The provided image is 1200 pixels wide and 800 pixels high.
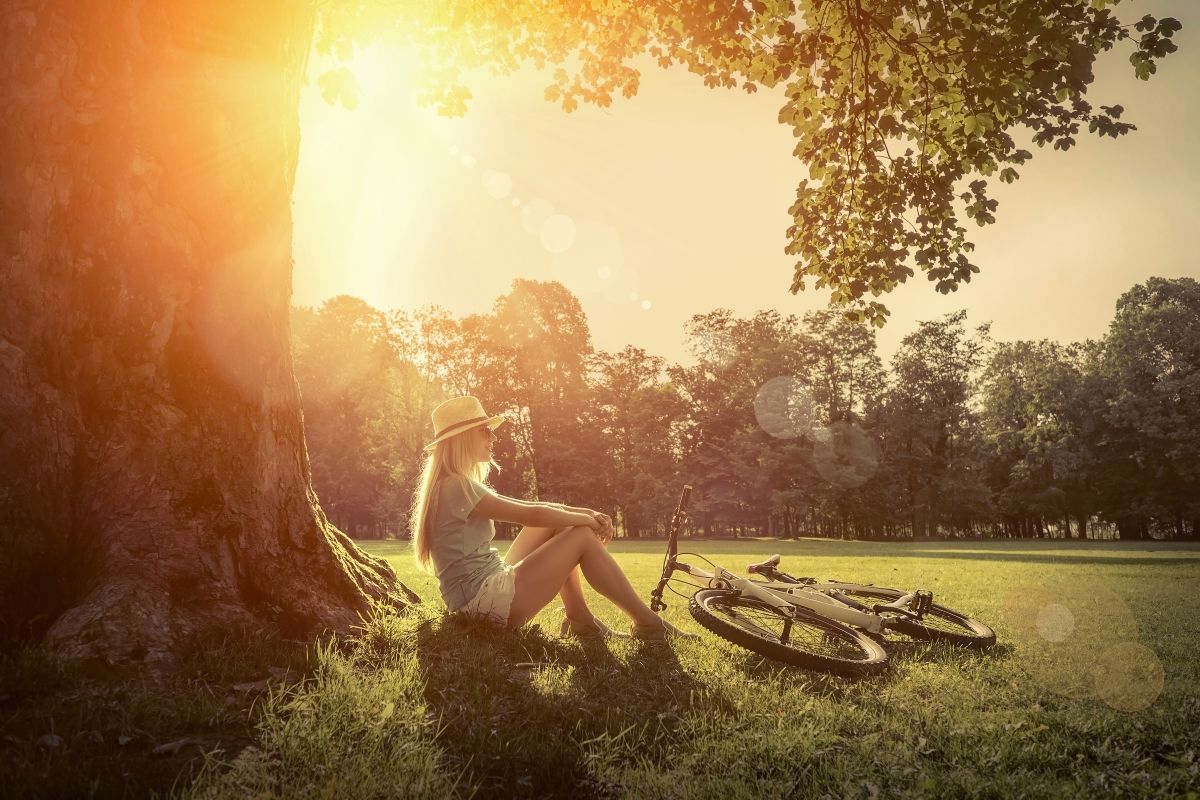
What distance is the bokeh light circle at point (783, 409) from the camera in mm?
54781

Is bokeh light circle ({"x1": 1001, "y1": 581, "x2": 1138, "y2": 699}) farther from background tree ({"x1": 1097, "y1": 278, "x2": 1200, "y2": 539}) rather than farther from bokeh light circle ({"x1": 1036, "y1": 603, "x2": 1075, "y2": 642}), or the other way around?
background tree ({"x1": 1097, "y1": 278, "x2": 1200, "y2": 539})

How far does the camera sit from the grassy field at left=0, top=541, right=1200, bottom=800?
3.18 m

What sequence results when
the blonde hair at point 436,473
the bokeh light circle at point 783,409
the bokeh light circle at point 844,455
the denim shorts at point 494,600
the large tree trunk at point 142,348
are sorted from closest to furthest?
the large tree trunk at point 142,348 → the denim shorts at point 494,600 → the blonde hair at point 436,473 → the bokeh light circle at point 844,455 → the bokeh light circle at point 783,409

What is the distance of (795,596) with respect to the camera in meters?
6.59

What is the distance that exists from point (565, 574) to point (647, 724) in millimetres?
2230

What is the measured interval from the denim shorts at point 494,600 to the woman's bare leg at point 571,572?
59 cm

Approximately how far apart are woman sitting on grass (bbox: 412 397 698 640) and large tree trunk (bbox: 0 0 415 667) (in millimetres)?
848

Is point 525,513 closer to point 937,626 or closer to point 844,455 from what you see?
point 937,626

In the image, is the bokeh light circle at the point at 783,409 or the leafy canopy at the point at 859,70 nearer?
the leafy canopy at the point at 859,70

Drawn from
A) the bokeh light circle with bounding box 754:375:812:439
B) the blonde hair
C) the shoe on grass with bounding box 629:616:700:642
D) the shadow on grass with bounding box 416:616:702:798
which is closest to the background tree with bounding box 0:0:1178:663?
the blonde hair

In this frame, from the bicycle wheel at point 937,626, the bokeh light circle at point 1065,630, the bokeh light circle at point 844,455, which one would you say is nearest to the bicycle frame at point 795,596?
the bicycle wheel at point 937,626

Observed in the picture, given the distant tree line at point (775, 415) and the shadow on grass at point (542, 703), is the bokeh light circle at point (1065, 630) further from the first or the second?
the distant tree line at point (775, 415)

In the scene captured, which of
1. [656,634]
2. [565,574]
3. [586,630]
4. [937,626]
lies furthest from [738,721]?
[937,626]

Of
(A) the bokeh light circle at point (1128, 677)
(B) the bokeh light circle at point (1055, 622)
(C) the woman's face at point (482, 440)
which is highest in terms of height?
(C) the woman's face at point (482, 440)
